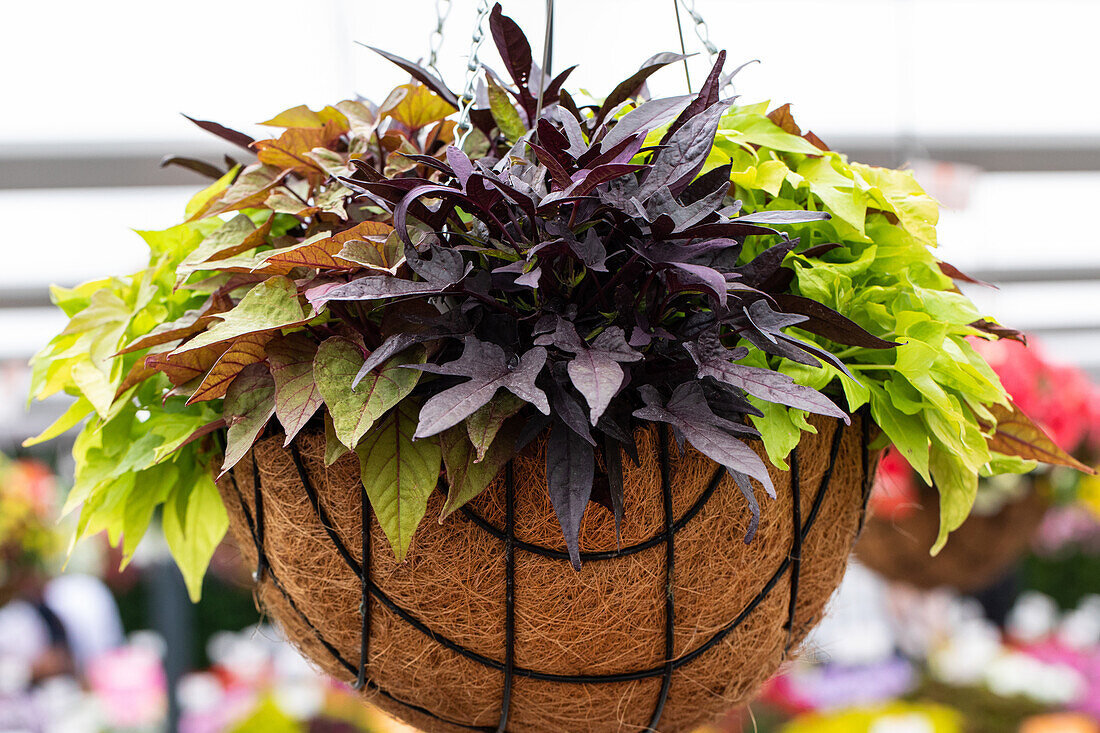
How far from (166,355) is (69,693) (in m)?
3.15

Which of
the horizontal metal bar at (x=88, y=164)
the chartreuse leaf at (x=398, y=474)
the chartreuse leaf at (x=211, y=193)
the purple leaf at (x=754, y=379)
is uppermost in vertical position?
the chartreuse leaf at (x=211, y=193)

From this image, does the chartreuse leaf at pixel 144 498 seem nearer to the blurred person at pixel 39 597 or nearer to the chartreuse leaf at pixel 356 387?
the chartreuse leaf at pixel 356 387

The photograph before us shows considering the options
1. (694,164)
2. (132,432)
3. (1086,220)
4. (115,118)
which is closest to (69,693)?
(115,118)

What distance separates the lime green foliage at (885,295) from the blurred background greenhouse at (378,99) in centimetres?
101

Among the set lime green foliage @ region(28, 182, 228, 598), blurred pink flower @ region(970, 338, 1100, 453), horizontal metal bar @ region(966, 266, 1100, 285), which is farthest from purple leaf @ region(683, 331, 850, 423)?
horizontal metal bar @ region(966, 266, 1100, 285)

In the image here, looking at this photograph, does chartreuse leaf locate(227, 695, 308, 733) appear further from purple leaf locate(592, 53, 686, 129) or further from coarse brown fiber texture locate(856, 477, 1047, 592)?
purple leaf locate(592, 53, 686, 129)

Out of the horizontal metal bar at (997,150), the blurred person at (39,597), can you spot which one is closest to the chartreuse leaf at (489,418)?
the horizontal metal bar at (997,150)

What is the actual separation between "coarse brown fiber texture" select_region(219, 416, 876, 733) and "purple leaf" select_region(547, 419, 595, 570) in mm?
42

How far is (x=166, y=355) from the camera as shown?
452mm

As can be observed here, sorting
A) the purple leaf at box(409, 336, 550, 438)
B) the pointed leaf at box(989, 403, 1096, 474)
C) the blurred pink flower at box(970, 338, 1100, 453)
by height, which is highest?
the purple leaf at box(409, 336, 550, 438)

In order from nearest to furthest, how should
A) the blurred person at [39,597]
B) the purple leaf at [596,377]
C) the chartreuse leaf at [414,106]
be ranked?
the purple leaf at [596,377], the chartreuse leaf at [414,106], the blurred person at [39,597]

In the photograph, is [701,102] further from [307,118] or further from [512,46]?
[307,118]

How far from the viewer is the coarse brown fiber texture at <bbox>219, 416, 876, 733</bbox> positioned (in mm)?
460

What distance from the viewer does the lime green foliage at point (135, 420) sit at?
544 millimetres
